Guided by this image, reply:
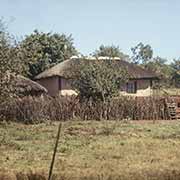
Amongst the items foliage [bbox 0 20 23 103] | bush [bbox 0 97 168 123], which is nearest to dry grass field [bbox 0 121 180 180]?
foliage [bbox 0 20 23 103]

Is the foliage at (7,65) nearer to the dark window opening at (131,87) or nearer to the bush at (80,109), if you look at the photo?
the bush at (80,109)

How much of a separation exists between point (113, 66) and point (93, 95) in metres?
3.58

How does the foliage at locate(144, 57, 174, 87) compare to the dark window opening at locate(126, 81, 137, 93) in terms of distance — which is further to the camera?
the foliage at locate(144, 57, 174, 87)

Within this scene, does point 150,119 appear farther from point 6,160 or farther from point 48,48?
point 48,48

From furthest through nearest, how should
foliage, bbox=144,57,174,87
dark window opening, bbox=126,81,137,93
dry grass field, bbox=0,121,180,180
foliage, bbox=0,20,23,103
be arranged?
foliage, bbox=144,57,174,87 → dark window opening, bbox=126,81,137,93 → foliage, bbox=0,20,23,103 → dry grass field, bbox=0,121,180,180

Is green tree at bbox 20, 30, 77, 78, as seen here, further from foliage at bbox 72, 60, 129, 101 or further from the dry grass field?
the dry grass field

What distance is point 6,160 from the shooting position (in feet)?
44.8

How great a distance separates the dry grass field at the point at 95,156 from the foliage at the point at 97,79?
12.4 meters

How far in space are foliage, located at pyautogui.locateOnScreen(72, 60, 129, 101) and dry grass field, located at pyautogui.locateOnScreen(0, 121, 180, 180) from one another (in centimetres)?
1239

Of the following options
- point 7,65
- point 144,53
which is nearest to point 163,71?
point 144,53

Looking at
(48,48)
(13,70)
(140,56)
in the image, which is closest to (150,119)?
(13,70)

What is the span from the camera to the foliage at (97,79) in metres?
34.8

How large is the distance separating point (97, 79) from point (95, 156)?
20.9 metres

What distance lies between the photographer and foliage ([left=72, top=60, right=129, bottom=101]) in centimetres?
3477
